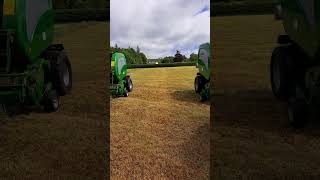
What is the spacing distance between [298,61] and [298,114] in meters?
0.60

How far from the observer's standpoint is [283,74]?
4664mm

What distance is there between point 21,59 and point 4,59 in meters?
0.22

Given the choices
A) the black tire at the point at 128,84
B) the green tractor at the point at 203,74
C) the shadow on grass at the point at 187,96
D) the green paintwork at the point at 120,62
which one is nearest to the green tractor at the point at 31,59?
the green paintwork at the point at 120,62

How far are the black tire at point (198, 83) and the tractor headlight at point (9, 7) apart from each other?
8.20 feet

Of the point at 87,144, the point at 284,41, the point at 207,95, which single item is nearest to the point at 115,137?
the point at 207,95

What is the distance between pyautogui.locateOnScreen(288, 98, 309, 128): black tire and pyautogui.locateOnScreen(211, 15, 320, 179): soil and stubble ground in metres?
0.07

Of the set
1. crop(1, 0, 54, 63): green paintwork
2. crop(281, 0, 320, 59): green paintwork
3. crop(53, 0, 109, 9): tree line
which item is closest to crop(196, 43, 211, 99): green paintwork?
crop(53, 0, 109, 9): tree line

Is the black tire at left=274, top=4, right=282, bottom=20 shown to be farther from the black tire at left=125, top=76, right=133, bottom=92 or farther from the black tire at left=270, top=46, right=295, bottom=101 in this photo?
the black tire at left=125, top=76, right=133, bottom=92


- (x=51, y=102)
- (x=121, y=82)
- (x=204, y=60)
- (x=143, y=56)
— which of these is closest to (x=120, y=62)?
(x=121, y=82)

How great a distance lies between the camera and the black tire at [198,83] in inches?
130

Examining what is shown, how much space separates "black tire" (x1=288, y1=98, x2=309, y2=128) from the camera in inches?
169

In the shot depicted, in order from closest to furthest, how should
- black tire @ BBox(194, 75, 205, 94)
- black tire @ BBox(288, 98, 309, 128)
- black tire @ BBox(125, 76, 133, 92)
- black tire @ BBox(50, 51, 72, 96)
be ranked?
black tire @ BBox(194, 75, 205, 94) < black tire @ BBox(125, 76, 133, 92) < black tire @ BBox(288, 98, 309, 128) < black tire @ BBox(50, 51, 72, 96)

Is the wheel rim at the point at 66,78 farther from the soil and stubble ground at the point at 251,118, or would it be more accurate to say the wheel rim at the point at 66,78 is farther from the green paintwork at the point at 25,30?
the soil and stubble ground at the point at 251,118

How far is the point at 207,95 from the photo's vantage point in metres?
3.38
